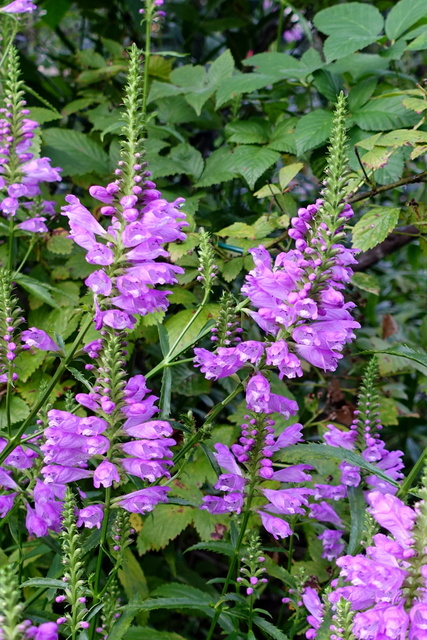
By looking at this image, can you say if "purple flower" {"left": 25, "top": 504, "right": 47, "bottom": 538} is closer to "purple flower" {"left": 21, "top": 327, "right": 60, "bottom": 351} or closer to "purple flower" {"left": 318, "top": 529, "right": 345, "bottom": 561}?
"purple flower" {"left": 21, "top": 327, "right": 60, "bottom": 351}

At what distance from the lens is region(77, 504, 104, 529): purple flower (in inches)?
61.4

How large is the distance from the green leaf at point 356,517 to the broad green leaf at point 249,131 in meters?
1.43

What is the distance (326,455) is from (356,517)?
478 millimetres

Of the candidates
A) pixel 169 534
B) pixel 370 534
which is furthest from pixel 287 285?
pixel 169 534

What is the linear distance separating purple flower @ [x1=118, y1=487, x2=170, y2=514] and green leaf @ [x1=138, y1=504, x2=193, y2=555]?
30.9 inches

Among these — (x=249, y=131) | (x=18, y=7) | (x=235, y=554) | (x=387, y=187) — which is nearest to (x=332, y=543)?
(x=235, y=554)

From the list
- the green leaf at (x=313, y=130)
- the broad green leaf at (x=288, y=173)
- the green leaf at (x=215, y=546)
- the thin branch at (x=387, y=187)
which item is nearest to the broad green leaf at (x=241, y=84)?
the green leaf at (x=313, y=130)

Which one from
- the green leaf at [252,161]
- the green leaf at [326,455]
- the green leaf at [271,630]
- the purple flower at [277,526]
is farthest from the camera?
the green leaf at [252,161]

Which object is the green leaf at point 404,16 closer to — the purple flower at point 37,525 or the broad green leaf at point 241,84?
the broad green leaf at point 241,84

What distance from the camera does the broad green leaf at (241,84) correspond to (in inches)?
107

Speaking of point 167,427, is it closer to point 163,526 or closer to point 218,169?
point 163,526

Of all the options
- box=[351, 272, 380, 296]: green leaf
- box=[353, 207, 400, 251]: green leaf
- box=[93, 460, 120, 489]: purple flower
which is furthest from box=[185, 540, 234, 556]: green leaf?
box=[351, 272, 380, 296]: green leaf

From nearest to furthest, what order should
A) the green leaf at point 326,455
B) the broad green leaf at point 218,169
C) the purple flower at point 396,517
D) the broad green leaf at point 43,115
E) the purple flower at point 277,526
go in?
the purple flower at point 396,517 → the green leaf at point 326,455 → the purple flower at point 277,526 → the broad green leaf at point 218,169 → the broad green leaf at point 43,115

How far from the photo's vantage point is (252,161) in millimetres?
2666
